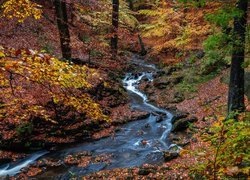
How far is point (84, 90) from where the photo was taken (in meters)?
15.5

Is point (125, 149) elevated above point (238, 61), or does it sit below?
below

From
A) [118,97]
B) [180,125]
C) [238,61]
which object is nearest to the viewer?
[238,61]

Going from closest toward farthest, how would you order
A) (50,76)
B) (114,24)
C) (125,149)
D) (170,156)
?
1. (50,76)
2. (170,156)
3. (125,149)
4. (114,24)

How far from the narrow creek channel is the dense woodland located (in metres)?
0.08

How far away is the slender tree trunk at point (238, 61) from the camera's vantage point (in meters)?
8.92

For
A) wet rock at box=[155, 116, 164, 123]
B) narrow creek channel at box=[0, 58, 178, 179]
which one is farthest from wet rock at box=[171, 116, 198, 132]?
wet rock at box=[155, 116, 164, 123]

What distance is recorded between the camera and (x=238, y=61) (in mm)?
9680

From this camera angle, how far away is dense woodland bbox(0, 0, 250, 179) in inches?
164

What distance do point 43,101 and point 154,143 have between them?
5.79 m

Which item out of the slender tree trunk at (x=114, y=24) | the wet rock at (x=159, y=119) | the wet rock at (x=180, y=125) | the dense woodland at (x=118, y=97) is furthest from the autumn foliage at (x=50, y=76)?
the slender tree trunk at (x=114, y=24)

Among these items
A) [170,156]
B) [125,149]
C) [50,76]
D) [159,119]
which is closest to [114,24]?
[159,119]

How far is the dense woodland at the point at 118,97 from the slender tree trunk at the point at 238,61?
37 mm

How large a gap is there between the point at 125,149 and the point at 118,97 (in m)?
5.59

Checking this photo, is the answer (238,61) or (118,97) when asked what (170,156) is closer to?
(238,61)
